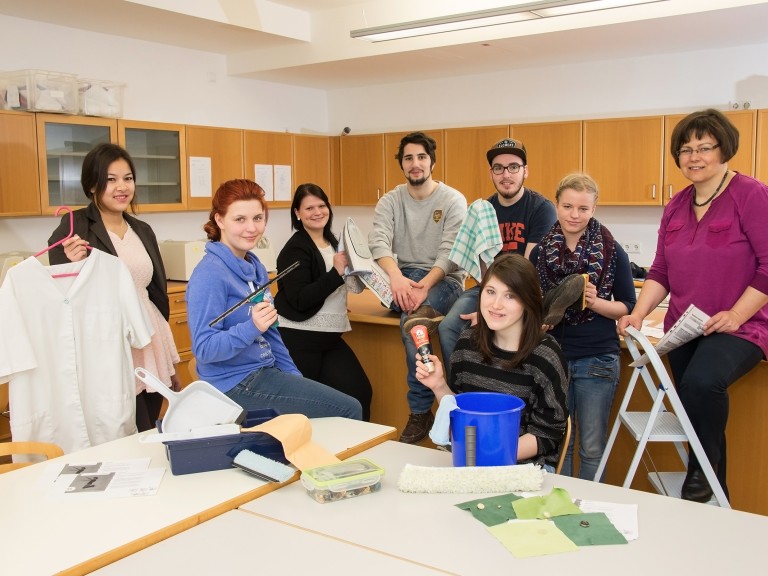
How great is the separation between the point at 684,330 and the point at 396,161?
4.22 m

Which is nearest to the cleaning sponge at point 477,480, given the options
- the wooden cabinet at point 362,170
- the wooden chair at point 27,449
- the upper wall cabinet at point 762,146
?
the wooden chair at point 27,449

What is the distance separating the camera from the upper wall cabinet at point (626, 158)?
5301mm

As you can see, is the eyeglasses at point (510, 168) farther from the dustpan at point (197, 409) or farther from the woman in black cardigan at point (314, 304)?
the dustpan at point (197, 409)

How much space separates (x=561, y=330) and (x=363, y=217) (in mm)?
4467

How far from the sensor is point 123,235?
3.15 meters

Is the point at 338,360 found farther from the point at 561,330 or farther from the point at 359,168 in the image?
the point at 359,168

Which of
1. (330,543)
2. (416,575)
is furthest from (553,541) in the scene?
(330,543)

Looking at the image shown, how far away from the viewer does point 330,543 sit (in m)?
1.49

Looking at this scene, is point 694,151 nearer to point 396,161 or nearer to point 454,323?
point 454,323

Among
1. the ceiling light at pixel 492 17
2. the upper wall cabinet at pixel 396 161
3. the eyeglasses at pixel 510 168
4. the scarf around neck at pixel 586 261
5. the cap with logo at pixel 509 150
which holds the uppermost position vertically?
the ceiling light at pixel 492 17

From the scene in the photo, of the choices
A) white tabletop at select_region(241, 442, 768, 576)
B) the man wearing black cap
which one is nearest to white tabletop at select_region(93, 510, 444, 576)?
white tabletop at select_region(241, 442, 768, 576)

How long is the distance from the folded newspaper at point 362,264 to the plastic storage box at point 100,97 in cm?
224

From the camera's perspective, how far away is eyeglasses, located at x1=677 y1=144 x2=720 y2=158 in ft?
8.48

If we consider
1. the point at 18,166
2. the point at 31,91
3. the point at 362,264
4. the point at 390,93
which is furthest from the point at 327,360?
the point at 390,93
